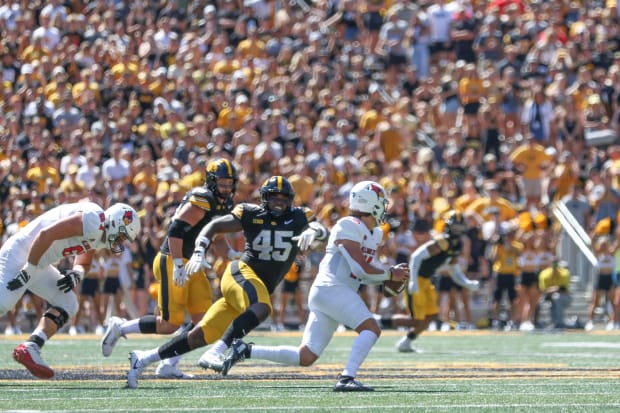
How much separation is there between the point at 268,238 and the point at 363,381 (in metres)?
1.33

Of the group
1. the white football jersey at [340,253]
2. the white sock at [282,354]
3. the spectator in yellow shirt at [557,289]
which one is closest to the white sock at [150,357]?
the white sock at [282,354]

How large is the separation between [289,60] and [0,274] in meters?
14.2

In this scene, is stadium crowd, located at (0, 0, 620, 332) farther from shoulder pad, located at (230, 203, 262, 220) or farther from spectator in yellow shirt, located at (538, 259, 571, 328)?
shoulder pad, located at (230, 203, 262, 220)

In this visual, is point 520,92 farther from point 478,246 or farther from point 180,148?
point 180,148

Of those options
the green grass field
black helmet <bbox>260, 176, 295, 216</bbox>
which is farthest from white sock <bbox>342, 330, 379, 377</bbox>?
black helmet <bbox>260, 176, 295, 216</bbox>

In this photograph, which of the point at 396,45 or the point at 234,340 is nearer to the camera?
the point at 234,340

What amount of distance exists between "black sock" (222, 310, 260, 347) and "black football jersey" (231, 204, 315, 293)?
1.78 ft

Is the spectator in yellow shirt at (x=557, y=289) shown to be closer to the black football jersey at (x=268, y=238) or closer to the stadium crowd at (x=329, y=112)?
the stadium crowd at (x=329, y=112)

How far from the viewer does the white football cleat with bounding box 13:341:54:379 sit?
993cm

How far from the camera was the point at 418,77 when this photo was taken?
78.4 feet

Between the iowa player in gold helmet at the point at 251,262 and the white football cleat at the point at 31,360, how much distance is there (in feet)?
2.29

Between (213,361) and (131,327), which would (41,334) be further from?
(213,361)

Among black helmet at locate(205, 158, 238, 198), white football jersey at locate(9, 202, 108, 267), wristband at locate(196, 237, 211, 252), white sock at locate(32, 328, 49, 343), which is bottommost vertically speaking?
white sock at locate(32, 328, 49, 343)

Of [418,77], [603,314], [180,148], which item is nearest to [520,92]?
[418,77]
